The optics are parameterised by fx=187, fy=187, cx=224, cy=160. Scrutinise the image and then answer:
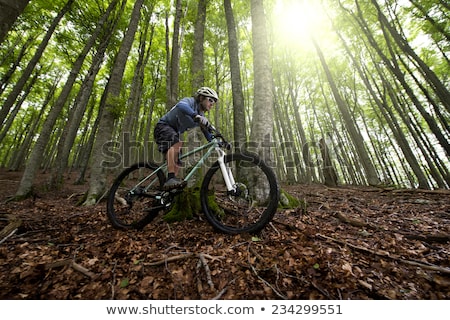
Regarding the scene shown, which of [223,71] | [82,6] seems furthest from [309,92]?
[82,6]

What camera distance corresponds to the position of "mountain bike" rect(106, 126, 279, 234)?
2.86m

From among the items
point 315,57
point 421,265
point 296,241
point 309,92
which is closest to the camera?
point 421,265

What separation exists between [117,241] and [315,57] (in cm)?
2143

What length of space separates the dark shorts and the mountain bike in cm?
33

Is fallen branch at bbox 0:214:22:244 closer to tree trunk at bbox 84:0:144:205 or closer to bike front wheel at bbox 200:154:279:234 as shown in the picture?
tree trunk at bbox 84:0:144:205

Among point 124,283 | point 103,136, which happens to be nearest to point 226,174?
point 124,283

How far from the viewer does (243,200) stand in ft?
11.7

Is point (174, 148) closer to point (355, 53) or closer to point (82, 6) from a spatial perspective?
point (82, 6)

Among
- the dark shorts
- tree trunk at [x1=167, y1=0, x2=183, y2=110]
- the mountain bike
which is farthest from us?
tree trunk at [x1=167, y1=0, x2=183, y2=110]

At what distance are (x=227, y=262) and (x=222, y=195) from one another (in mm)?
2372

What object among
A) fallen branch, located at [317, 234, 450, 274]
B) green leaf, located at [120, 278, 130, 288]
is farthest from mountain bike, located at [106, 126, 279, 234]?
green leaf, located at [120, 278, 130, 288]

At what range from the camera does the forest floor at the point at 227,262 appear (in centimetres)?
184
